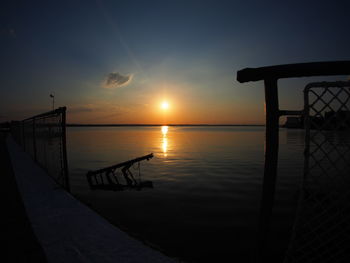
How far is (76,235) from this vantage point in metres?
3.87

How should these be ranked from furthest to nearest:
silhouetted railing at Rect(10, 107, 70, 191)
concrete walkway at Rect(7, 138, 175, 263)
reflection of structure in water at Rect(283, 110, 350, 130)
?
silhouetted railing at Rect(10, 107, 70, 191)
concrete walkway at Rect(7, 138, 175, 263)
reflection of structure in water at Rect(283, 110, 350, 130)

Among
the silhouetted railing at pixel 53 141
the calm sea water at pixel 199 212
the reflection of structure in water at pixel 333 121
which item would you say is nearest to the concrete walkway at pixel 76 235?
the calm sea water at pixel 199 212

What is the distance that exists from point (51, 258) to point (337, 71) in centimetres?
471

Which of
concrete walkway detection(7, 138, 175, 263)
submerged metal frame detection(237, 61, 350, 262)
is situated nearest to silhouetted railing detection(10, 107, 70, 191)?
concrete walkway detection(7, 138, 175, 263)

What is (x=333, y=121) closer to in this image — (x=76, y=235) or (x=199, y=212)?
(x=76, y=235)

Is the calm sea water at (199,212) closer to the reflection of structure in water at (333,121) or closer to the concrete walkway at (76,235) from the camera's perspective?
the concrete walkway at (76,235)

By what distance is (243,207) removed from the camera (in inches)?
391

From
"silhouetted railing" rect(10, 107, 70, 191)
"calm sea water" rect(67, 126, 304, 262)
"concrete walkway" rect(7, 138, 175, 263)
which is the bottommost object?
"calm sea water" rect(67, 126, 304, 262)

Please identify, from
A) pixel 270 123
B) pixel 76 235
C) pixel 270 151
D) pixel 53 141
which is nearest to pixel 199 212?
A: pixel 76 235

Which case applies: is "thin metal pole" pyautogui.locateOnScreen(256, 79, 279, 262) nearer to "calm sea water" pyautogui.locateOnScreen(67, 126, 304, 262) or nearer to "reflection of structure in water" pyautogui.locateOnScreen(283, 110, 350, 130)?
"reflection of structure in water" pyautogui.locateOnScreen(283, 110, 350, 130)

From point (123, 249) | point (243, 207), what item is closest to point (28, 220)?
point (123, 249)

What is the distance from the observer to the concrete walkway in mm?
3279

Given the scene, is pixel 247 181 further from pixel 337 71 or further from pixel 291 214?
pixel 337 71

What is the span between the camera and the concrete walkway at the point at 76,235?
3279 mm
